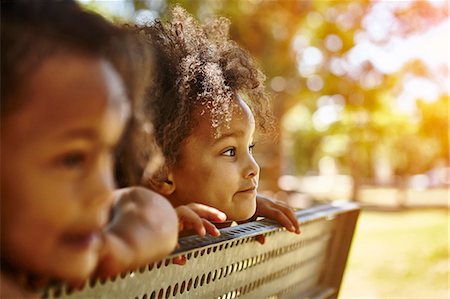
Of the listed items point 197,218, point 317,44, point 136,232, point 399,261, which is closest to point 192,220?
A: point 197,218

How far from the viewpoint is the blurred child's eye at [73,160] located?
0.80m

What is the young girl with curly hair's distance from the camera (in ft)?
5.85

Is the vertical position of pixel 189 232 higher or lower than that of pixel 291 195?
higher

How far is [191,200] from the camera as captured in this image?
6.20ft

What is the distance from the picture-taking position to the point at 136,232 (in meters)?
0.96

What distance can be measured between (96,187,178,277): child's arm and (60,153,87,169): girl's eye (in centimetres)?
13

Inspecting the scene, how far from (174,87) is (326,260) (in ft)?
3.32

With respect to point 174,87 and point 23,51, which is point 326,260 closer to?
point 174,87

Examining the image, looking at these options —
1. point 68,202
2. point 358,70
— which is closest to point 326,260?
point 68,202

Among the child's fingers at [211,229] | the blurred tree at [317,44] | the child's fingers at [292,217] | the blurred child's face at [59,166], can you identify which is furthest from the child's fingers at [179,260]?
the blurred tree at [317,44]

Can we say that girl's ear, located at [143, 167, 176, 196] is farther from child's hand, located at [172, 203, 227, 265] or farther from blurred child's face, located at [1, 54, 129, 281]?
blurred child's face, located at [1, 54, 129, 281]

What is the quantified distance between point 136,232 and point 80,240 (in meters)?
0.13

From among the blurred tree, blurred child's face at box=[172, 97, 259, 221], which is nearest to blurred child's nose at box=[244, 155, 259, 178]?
blurred child's face at box=[172, 97, 259, 221]

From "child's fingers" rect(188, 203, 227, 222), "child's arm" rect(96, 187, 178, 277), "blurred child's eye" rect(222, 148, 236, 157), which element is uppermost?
"child's arm" rect(96, 187, 178, 277)
